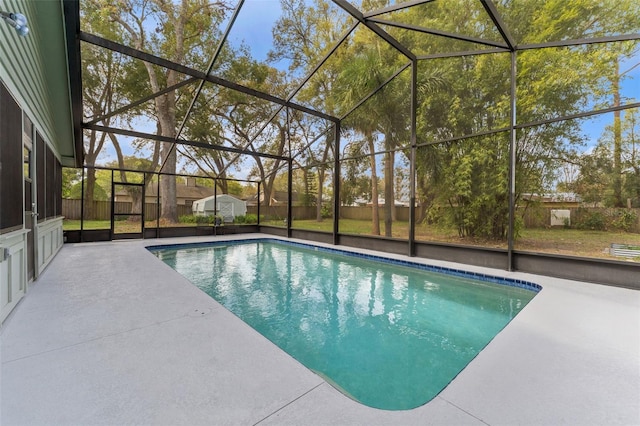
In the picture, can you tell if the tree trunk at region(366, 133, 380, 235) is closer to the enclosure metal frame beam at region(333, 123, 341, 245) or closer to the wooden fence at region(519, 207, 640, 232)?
the enclosure metal frame beam at region(333, 123, 341, 245)

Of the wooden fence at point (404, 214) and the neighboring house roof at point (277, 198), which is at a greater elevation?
the neighboring house roof at point (277, 198)

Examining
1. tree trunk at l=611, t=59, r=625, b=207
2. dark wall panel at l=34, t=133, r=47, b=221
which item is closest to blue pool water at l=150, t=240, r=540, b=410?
dark wall panel at l=34, t=133, r=47, b=221

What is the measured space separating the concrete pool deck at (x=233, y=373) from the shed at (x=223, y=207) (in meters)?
7.91

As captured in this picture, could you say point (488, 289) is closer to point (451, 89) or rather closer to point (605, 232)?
point (605, 232)

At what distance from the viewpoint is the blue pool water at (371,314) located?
7.09 ft

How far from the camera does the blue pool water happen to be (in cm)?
216

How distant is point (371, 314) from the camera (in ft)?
11.2

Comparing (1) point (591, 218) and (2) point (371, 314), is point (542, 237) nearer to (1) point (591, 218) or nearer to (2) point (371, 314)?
(1) point (591, 218)

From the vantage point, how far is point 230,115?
10.4m

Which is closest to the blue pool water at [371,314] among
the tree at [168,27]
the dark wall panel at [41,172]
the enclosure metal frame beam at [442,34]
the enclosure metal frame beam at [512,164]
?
the enclosure metal frame beam at [512,164]

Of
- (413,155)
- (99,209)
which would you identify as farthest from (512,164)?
(99,209)

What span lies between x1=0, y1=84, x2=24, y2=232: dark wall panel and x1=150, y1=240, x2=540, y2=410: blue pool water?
2.31 metres

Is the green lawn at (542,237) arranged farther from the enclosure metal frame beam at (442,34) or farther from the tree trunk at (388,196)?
the enclosure metal frame beam at (442,34)

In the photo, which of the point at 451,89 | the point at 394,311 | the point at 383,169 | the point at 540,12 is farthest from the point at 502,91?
the point at 394,311
